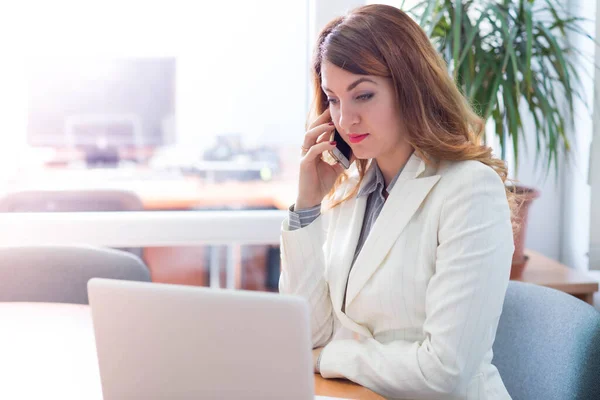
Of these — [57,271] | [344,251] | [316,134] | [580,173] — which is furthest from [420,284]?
[580,173]

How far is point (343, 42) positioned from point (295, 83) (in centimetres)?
145

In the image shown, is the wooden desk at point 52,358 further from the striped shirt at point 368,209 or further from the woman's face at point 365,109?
the woman's face at point 365,109

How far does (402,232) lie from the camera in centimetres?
153

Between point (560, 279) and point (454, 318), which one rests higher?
point (454, 318)

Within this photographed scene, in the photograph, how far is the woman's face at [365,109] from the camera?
154cm

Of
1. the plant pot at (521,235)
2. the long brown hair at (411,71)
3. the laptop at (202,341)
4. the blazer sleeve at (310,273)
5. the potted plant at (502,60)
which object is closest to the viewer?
the laptop at (202,341)

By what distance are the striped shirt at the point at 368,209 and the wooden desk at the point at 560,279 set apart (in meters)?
0.92

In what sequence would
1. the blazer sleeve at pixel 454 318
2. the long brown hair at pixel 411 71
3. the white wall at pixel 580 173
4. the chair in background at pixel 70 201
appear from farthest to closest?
the chair in background at pixel 70 201 < the white wall at pixel 580 173 < the long brown hair at pixel 411 71 < the blazer sleeve at pixel 454 318

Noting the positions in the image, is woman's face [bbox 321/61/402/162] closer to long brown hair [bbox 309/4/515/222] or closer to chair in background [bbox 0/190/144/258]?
long brown hair [bbox 309/4/515/222]

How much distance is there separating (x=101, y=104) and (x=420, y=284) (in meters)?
1.85

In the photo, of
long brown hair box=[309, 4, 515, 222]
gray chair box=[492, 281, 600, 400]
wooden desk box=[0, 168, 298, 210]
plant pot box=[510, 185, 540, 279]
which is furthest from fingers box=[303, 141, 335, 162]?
wooden desk box=[0, 168, 298, 210]

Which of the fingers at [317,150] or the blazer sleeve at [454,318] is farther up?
the fingers at [317,150]

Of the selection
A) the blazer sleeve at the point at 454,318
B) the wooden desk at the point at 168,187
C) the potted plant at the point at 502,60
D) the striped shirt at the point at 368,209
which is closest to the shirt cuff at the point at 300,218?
the striped shirt at the point at 368,209

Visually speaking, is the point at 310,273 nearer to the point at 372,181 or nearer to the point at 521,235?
the point at 372,181
